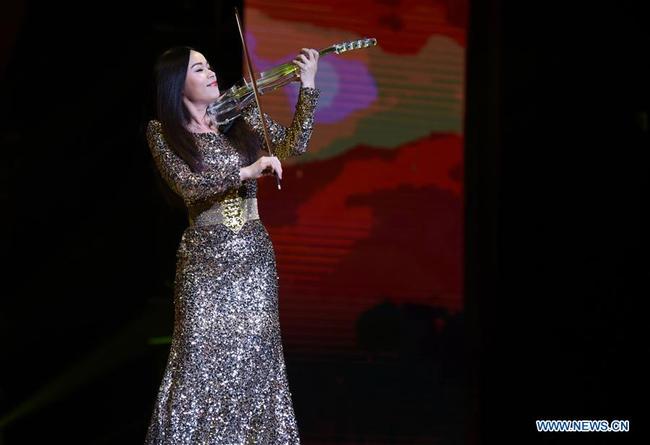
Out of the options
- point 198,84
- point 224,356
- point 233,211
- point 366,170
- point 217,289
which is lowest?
point 224,356

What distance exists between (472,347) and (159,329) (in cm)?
120

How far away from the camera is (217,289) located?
2.63 m

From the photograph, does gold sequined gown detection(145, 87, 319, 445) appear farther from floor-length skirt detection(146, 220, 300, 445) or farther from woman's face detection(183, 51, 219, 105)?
woman's face detection(183, 51, 219, 105)

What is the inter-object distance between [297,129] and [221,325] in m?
0.56

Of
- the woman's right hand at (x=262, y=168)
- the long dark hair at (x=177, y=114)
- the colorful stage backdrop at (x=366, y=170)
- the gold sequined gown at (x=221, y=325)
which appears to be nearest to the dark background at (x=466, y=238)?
the colorful stage backdrop at (x=366, y=170)

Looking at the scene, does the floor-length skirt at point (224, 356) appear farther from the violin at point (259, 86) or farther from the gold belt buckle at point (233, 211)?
the violin at point (259, 86)

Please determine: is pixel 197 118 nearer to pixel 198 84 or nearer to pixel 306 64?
pixel 198 84

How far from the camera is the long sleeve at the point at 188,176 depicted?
2.58 m

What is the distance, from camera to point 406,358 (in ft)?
12.5

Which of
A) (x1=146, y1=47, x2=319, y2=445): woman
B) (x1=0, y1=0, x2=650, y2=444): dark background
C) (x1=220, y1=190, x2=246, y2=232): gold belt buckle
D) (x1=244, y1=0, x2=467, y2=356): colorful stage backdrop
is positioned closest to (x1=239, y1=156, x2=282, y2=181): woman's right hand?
(x1=146, y1=47, x2=319, y2=445): woman

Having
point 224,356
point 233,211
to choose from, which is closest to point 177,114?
point 233,211

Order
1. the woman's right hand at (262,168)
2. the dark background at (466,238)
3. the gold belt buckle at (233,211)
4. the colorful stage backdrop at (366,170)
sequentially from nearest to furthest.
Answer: the woman's right hand at (262,168) → the gold belt buckle at (233,211) → the dark background at (466,238) → the colorful stage backdrop at (366,170)

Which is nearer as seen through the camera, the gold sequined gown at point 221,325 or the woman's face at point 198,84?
the gold sequined gown at point 221,325

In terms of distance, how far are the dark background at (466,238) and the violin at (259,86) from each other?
67 cm
